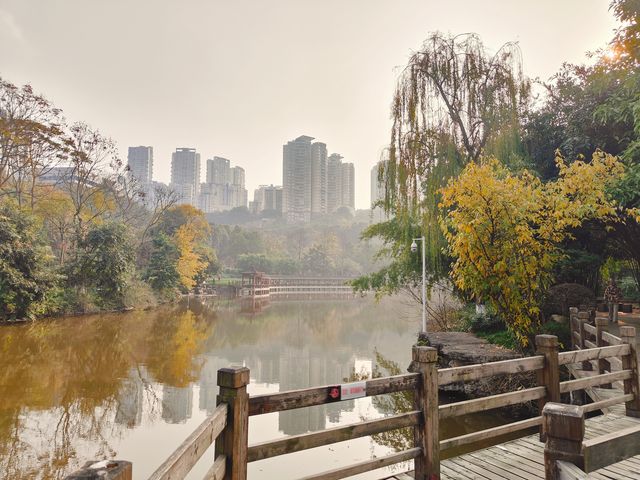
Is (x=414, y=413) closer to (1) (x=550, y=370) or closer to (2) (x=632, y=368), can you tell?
(1) (x=550, y=370)

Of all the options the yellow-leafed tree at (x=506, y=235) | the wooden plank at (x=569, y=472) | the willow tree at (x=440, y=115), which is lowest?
the wooden plank at (x=569, y=472)

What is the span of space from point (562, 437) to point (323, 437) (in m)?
1.74

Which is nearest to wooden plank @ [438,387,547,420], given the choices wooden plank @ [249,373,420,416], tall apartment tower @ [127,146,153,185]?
wooden plank @ [249,373,420,416]

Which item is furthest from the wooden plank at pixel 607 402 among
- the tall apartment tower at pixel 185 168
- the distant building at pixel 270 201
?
the tall apartment tower at pixel 185 168

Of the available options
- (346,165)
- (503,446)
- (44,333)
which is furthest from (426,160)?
(346,165)

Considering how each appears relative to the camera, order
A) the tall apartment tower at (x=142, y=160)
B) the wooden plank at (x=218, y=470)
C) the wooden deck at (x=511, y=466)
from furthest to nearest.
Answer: the tall apartment tower at (x=142, y=160), the wooden deck at (x=511, y=466), the wooden plank at (x=218, y=470)

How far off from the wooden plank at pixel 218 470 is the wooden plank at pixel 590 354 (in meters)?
3.32

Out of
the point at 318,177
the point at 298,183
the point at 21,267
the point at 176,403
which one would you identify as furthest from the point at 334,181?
the point at 176,403

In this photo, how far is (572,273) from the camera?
Answer: 1254 centimetres

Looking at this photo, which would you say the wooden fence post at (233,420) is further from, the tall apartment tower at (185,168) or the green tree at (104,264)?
the tall apartment tower at (185,168)

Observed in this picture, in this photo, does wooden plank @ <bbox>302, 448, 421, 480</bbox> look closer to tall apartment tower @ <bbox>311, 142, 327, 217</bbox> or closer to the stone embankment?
the stone embankment

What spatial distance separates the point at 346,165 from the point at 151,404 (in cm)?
11284

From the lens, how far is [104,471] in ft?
3.38

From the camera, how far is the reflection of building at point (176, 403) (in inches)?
305
